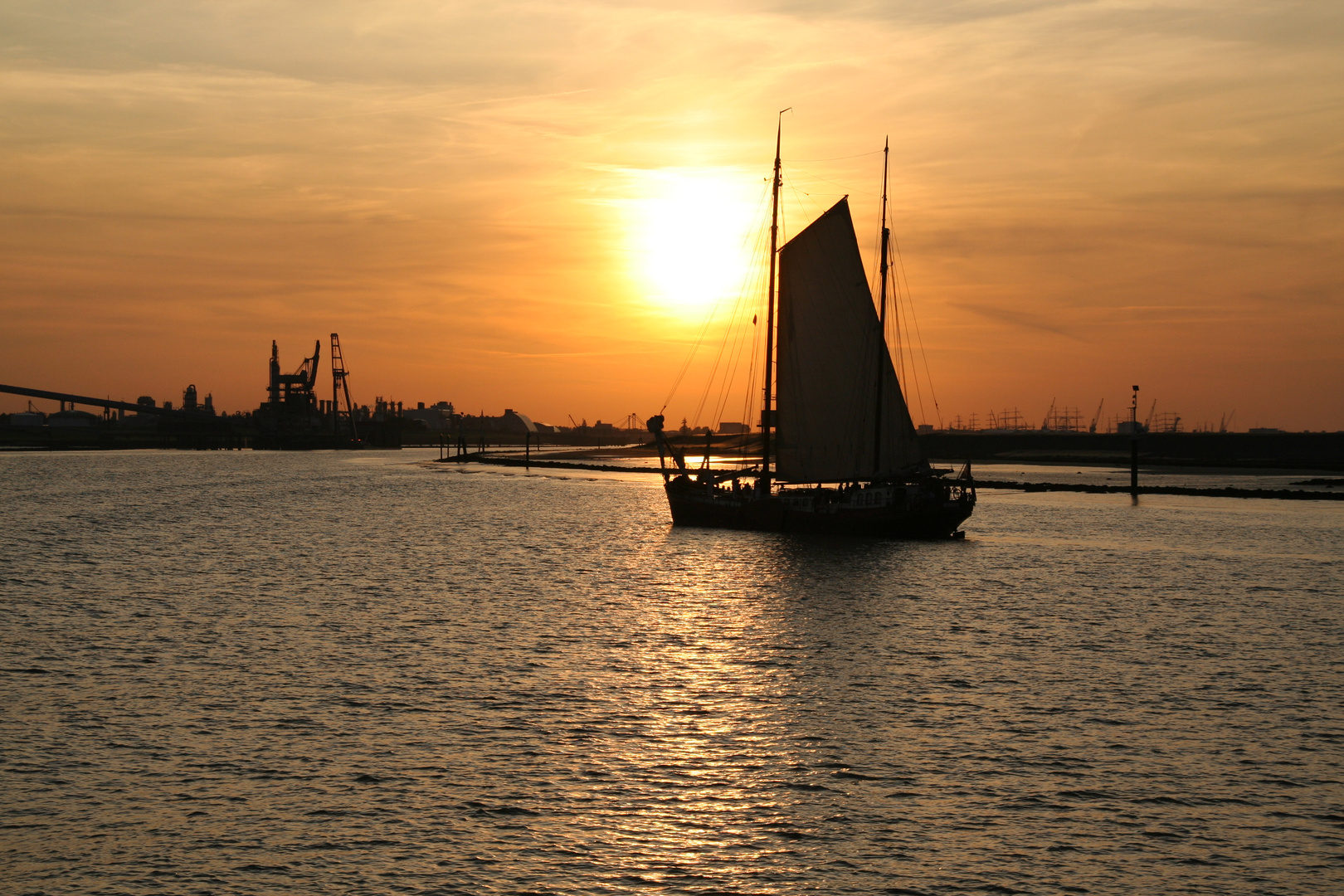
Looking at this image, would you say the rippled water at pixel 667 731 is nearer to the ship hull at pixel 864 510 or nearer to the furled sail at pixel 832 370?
the ship hull at pixel 864 510

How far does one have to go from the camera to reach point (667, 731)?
2300 cm

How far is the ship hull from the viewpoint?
71875mm

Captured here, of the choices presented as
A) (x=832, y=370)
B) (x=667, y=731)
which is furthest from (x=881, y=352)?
(x=667, y=731)

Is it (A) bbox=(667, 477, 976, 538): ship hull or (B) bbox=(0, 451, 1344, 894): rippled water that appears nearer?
(B) bbox=(0, 451, 1344, 894): rippled water

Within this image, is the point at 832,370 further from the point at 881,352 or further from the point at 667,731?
the point at 667,731

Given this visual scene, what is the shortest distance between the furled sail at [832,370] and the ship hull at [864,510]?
1735 millimetres

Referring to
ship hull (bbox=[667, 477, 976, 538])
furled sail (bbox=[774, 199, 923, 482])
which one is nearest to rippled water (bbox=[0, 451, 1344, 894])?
ship hull (bbox=[667, 477, 976, 538])

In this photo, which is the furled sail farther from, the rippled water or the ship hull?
the rippled water

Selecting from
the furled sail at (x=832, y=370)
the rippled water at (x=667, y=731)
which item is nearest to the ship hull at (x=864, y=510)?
the furled sail at (x=832, y=370)

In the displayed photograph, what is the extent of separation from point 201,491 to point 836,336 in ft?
276

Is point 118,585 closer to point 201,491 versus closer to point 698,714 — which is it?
point 698,714

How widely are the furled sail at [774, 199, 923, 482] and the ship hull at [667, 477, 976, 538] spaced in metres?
1.74

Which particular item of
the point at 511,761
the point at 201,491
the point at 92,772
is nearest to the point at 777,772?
the point at 511,761

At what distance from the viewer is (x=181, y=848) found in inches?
636
